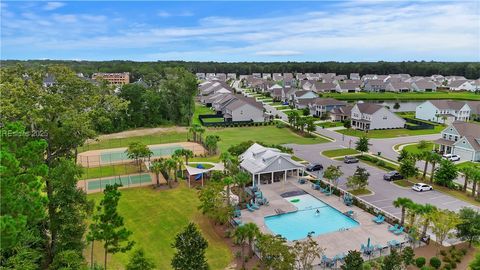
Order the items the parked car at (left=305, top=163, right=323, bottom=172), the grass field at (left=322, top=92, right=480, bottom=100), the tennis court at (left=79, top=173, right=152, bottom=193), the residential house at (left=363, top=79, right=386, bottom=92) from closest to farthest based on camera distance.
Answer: the tennis court at (left=79, top=173, right=152, bottom=193)
the parked car at (left=305, top=163, right=323, bottom=172)
the grass field at (left=322, top=92, right=480, bottom=100)
the residential house at (left=363, top=79, right=386, bottom=92)

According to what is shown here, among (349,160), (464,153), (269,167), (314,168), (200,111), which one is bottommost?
(314,168)

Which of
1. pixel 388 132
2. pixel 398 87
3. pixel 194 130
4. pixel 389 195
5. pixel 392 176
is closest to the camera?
pixel 389 195

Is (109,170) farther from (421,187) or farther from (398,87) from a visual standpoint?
(398,87)

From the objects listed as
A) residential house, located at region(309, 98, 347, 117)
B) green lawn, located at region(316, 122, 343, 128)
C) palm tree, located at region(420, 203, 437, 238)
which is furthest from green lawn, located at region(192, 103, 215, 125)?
palm tree, located at region(420, 203, 437, 238)

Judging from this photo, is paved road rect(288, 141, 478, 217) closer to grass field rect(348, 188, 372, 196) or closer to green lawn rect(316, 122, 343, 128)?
grass field rect(348, 188, 372, 196)

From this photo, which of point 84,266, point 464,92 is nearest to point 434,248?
point 84,266

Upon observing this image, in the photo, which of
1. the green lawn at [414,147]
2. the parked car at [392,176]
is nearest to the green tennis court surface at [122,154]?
the parked car at [392,176]

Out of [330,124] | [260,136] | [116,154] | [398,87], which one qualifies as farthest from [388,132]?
[398,87]
